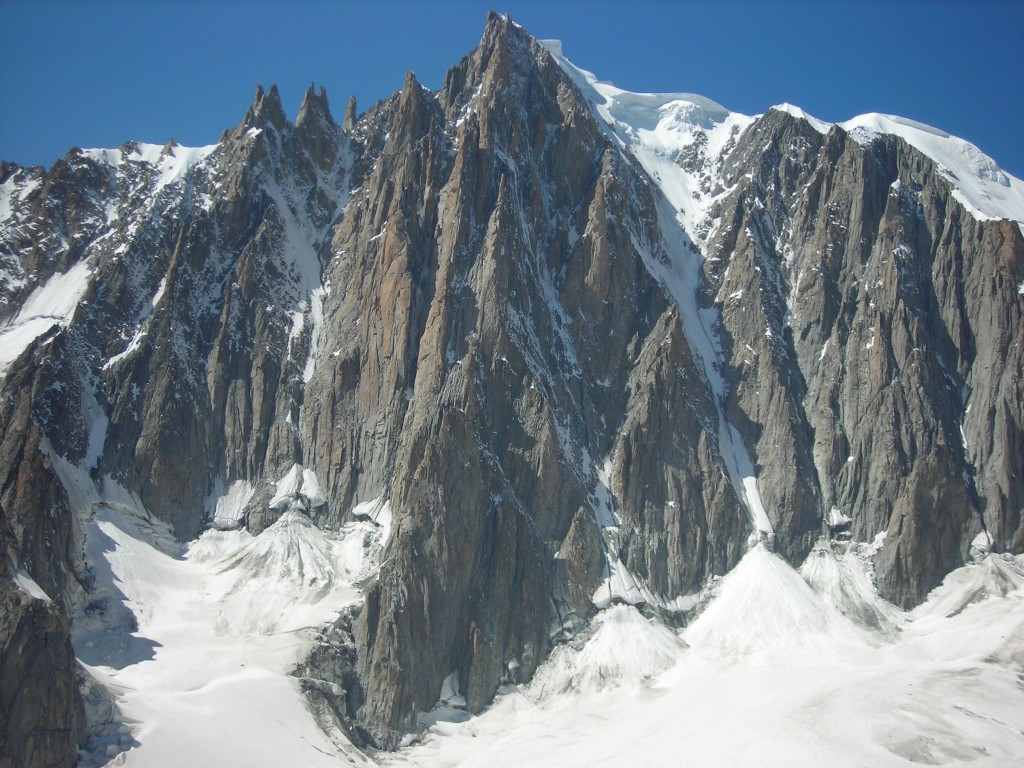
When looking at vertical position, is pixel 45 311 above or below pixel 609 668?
above

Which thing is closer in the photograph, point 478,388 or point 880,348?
point 478,388

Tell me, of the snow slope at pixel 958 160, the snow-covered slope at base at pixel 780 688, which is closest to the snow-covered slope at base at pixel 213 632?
the snow-covered slope at base at pixel 780 688

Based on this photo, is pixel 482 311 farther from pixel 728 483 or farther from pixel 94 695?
pixel 94 695

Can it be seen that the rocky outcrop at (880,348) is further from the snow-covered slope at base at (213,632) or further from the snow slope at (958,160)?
the snow-covered slope at base at (213,632)

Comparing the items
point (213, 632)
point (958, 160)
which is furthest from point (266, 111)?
point (958, 160)

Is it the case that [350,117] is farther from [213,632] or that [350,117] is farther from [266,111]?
[213,632]
